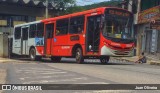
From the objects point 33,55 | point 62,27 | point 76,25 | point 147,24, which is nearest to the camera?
point 76,25

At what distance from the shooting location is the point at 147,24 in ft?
140

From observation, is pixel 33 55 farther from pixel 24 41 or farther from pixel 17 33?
pixel 17 33

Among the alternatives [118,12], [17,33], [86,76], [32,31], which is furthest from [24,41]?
[86,76]

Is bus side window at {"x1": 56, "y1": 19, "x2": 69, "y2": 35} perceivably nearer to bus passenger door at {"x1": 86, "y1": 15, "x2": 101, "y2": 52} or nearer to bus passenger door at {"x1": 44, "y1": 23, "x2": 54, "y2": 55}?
bus passenger door at {"x1": 44, "y1": 23, "x2": 54, "y2": 55}

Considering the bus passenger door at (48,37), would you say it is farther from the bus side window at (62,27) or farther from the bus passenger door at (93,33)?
the bus passenger door at (93,33)

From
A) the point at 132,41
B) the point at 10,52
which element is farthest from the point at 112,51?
Result: the point at 10,52

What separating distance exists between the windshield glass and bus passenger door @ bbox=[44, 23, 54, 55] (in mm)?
6812

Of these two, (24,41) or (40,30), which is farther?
(24,41)

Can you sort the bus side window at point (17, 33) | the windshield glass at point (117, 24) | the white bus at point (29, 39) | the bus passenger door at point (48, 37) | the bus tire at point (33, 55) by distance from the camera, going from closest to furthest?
1. the windshield glass at point (117, 24)
2. the bus passenger door at point (48, 37)
3. the white bus at point (29, 39)
4. the bus tire at point (33, 55)
5. the bus side window at point (17, 33)

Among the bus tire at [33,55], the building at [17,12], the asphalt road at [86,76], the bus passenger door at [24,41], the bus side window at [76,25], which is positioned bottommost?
the asphalt road at [86,76]

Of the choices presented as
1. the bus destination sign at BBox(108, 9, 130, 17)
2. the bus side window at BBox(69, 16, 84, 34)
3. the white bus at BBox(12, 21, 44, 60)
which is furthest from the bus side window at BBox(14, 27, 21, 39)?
the bus destination sign at BBox(108, 9, 130, 17)

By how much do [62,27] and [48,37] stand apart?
2.53 meters

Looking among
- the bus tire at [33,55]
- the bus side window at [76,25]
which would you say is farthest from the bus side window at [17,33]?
the bus side window at [76,25]

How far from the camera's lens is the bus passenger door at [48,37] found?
1206 inches
